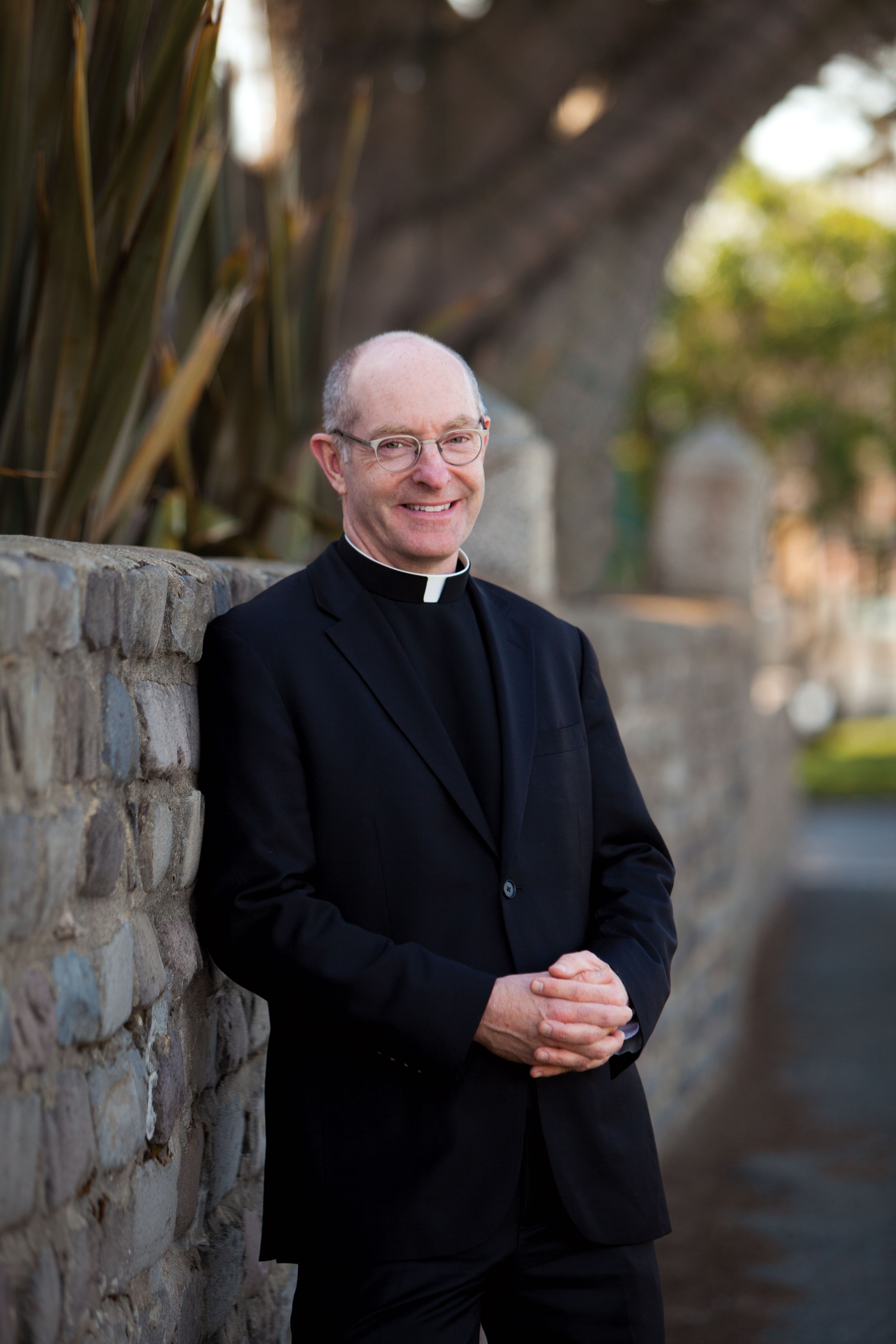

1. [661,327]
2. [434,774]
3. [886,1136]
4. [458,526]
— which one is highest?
[661,327]

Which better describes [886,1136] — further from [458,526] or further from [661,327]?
[661,327]

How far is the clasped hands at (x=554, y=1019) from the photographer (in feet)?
6.33

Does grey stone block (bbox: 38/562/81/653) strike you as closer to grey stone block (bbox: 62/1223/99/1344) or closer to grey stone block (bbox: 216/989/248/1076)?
grey stone block (bbox: 62/1223/99/1344)

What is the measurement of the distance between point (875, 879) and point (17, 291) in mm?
10509

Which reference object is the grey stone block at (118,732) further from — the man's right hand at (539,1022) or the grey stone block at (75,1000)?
the man's right hand at (539,1022)

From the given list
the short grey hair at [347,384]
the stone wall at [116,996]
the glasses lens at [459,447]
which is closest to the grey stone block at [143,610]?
the stone wall at [116,996]

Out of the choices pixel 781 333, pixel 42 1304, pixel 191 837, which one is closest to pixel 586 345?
pixel 191 837

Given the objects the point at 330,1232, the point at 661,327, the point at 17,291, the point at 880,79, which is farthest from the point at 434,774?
the point at 661,327

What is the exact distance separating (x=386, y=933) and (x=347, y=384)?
32.5 inches

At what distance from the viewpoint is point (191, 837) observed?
2170 millimetres

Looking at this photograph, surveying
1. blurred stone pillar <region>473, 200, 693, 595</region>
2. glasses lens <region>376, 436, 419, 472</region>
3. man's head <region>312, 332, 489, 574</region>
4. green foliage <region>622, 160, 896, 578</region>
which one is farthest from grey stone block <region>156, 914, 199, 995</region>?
green foliage <region>622, 160, 896, 578</region>

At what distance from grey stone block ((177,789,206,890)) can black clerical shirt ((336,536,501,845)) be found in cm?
39

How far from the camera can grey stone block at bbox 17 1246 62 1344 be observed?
1.66 metres

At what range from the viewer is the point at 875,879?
40.0 feet
